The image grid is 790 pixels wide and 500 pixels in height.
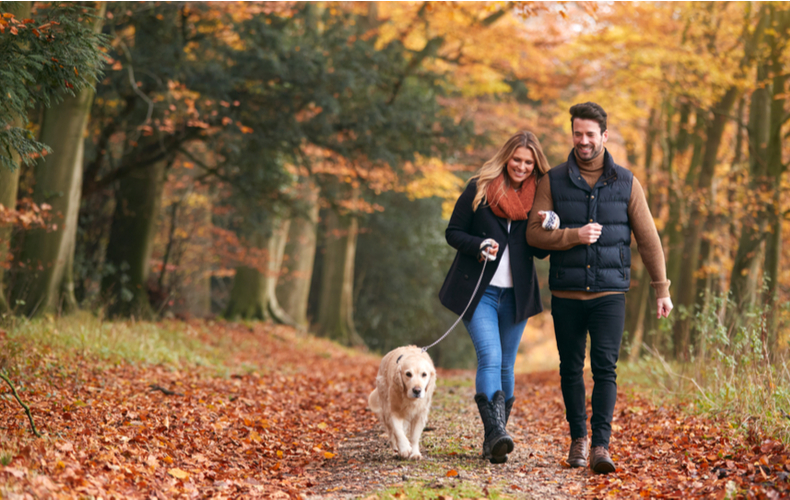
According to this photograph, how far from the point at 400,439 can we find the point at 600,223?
2019 millimetres

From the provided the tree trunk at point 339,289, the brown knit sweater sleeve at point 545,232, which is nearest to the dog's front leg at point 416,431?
the brown knit sweater sleeve at point 545,232

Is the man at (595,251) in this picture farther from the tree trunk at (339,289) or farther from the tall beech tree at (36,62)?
the tree trunk at (339,289)

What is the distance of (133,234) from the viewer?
12.3 meters

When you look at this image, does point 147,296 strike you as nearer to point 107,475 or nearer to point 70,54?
point 70,54

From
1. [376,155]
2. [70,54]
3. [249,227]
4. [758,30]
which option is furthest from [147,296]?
[758,30]

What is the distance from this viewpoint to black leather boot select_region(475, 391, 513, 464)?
160 inches

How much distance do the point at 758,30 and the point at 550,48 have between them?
7.91m

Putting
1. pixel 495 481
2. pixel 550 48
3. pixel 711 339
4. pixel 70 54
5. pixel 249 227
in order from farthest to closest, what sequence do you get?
pixel 550 48 < pixel 249 227 < pixel 711 339 < pixel 70 54 < pixel 495 481

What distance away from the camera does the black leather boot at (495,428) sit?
407 centimetres

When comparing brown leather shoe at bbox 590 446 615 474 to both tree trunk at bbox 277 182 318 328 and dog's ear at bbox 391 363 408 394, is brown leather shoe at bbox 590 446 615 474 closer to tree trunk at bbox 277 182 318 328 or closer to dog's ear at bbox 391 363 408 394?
dog's ear at bbox 391 363 408 394

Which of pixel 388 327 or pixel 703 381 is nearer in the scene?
pixel 703 381

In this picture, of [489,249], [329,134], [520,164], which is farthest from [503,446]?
[329,134]

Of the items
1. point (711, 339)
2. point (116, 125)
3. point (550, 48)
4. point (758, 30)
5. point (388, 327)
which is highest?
point (550, 48)

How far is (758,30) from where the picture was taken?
10703 mm
